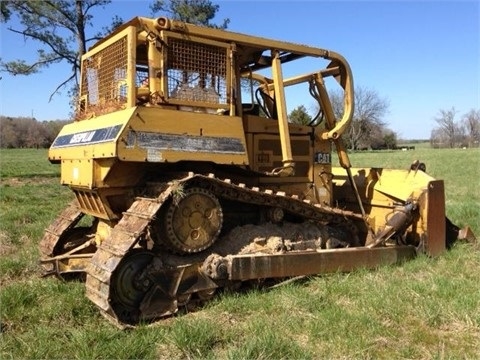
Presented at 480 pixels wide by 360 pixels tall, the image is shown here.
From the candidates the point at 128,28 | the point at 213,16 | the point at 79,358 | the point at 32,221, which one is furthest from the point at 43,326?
the point at 213,16

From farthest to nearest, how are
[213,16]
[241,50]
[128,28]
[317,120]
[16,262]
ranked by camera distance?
1. [213,16]
2. [317,120]
3. [16,262]
4. [241,50]
5. [128,28]

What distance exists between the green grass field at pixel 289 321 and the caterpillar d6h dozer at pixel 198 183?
292 millimetres

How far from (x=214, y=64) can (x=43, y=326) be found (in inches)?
125

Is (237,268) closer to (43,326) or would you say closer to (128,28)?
(43,326)

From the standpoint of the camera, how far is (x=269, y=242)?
581 cm

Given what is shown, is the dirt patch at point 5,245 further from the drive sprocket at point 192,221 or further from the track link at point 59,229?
the drive sprocket at point 192,221

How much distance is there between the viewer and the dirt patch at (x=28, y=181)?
650 inches

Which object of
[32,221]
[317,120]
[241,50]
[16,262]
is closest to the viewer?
[241,50]

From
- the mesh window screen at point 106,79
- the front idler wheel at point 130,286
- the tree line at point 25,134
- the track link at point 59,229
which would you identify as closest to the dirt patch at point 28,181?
the track link at point 59,229

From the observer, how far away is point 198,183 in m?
5.30

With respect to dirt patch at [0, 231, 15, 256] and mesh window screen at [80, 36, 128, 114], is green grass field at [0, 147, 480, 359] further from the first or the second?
mesh window screen at [80, 36, 128, 114]

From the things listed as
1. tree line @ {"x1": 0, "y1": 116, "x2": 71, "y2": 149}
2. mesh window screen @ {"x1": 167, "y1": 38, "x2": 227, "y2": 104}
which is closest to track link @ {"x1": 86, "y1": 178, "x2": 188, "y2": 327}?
mesh window screen @ {"x1": 167, "y1": 38, "x2": 227, "y2": 104}

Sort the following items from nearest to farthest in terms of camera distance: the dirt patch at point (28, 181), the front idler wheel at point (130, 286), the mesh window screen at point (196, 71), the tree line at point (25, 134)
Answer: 1. the front idler wheel at point (130, 286)
2. the mesh window screen at point (196, 71)
3. the dirt patch at point (28, 181)
4. the tree line at point (25, 134)

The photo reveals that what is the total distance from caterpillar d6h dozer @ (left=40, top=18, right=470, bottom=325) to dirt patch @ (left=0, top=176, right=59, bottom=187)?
422 inches
